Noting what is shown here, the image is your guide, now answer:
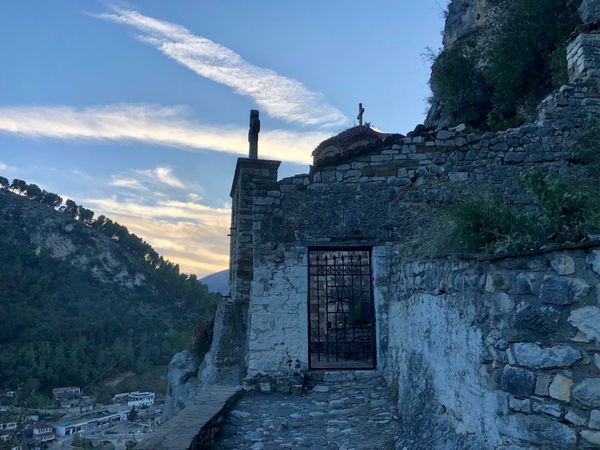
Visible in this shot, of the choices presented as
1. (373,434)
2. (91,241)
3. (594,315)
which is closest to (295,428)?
(373,434)

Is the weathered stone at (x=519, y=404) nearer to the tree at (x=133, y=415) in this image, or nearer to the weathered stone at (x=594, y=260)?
the weathered stone at (x=594, y=260)

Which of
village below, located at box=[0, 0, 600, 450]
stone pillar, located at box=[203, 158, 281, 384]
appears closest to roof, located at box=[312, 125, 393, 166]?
village below, located at box=[0, 0, 600, 450]

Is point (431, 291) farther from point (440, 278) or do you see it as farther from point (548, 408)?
point (548, 408)

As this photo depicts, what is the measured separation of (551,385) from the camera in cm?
234

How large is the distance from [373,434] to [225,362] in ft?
15.2

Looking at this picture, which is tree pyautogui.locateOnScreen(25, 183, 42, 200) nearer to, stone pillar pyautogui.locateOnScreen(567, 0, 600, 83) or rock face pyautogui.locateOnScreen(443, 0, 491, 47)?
rock face pyautogui.locateOnScreen(443, 0, 491, 47)

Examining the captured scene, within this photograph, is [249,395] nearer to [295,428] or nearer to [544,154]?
[295,428]

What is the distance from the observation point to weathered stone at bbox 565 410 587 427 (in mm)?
2186

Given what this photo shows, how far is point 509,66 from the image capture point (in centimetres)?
1127

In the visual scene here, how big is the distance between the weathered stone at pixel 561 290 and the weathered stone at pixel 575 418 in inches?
20.5

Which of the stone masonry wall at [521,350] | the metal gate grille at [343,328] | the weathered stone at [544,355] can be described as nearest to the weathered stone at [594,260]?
the stone masonry wall at [521,350]

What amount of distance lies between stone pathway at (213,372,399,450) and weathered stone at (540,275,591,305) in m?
2.32

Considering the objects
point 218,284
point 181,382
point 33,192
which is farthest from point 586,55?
point 218,284

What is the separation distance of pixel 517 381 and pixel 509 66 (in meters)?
10.7
